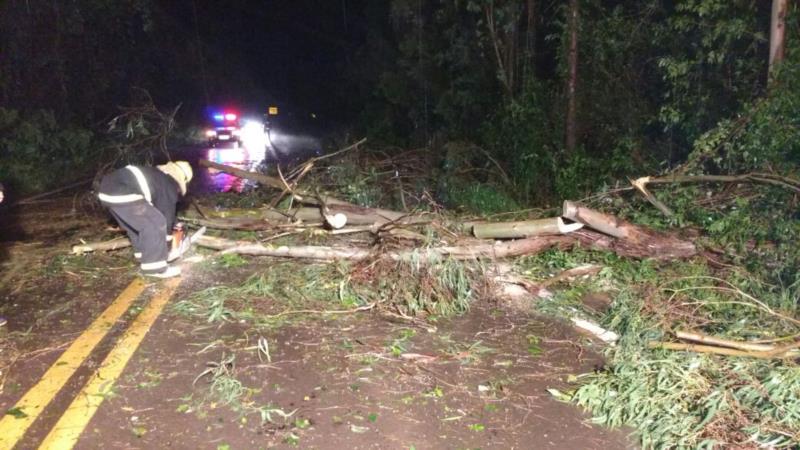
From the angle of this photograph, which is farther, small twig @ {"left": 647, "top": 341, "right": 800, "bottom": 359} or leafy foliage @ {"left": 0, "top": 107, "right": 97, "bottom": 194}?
leafy foliage @ {"left": 0, "top": 107, "right": 97, "bottom": 194}

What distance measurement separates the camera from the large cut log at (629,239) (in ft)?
18.5

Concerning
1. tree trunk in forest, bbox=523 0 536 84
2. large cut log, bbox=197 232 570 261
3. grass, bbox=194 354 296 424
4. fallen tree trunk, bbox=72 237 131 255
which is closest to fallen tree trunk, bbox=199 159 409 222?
large cut log, bbox=197 232 570 261

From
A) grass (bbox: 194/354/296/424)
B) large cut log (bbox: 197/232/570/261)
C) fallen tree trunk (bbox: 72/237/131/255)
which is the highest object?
fallen tree trunk (bbox: 72/237/131/255)

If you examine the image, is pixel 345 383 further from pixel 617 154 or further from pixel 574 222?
pixel 617 154

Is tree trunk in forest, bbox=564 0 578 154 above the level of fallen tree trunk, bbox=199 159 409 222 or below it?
above

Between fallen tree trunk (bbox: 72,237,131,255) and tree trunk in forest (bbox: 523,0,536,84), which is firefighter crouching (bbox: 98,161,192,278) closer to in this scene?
fallen tree trunk (bbox: 72,237,131,255)

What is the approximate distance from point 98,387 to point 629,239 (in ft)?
15.2

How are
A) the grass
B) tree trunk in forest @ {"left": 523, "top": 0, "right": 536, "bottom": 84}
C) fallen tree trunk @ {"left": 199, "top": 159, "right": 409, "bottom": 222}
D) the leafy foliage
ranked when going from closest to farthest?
the grass
fallen tree trunk @ {"left": 199, "top": 159, "right": 409, "bottom": 222}
tree trunk in forest @ {"left": 523, "top": 0, "right": 536, "bottom": 84}
the leafy foliage

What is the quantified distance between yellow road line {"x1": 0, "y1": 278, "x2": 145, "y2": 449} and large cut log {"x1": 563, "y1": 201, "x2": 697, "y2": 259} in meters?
4.13

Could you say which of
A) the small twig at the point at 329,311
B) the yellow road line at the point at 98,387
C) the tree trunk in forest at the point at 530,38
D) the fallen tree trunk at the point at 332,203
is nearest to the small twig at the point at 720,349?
the small twig at the point at 329,311

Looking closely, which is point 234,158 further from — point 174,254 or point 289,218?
point 174,254

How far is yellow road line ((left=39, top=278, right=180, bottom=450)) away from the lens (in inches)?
115

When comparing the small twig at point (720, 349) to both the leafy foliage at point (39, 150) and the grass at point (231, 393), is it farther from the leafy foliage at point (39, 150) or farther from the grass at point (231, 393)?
the leafy foliage at point (39, 150)

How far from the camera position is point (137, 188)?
18.0 feet
